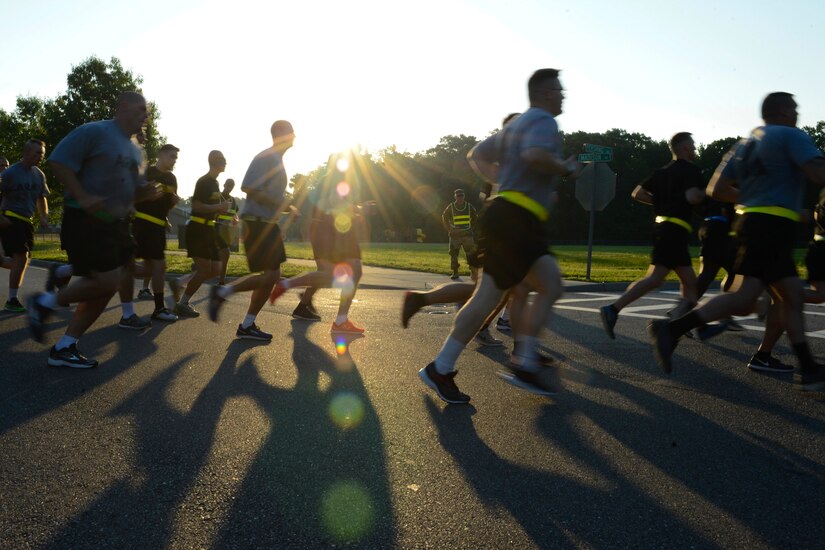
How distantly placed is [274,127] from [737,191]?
408cm

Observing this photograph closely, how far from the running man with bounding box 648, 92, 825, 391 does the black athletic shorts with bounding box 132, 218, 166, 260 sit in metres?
5.65

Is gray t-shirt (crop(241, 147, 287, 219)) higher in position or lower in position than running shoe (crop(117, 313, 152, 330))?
higher

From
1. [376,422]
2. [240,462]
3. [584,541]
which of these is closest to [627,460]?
[584,541]

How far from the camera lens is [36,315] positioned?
543cm

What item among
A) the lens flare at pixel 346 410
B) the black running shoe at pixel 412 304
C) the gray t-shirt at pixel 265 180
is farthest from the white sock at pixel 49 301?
the black running shoe at pixel 412 304

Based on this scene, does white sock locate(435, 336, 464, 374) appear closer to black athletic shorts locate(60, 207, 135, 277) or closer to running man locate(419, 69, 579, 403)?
running man locate(419, 69, 579, 403)

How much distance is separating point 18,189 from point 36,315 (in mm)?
4169

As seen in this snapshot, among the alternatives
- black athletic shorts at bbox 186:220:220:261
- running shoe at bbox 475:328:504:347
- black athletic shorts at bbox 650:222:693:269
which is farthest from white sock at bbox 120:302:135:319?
black athletic shorts at bbox 650:222:693:269

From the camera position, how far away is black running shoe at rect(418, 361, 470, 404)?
4.42 metres

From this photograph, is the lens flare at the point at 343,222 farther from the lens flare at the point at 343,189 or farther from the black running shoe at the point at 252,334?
the black running shoe at the point at 252,334

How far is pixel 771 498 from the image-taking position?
116 inches

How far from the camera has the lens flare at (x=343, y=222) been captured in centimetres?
732

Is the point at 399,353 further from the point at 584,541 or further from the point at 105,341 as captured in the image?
the point at 584,541

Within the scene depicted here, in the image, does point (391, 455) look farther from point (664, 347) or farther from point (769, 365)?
point (769, 365)
